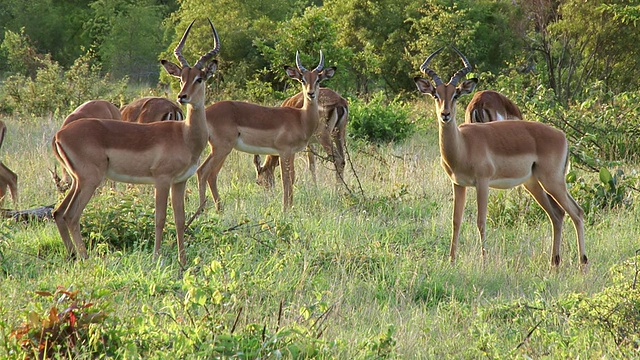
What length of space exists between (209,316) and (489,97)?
593cm

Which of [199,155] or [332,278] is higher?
[199,155]

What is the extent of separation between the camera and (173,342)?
3.70m

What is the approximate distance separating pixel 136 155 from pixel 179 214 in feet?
1.78

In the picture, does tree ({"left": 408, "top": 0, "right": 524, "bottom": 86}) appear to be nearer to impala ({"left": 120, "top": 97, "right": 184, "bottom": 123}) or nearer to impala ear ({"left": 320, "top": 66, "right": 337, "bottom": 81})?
impala ear ({"left": 320, "top": 66, "right": 337, "bottom": 81})

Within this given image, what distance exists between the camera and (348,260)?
5.82m

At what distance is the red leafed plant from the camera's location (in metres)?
3.68

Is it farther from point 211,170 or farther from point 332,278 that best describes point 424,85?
point 211,170

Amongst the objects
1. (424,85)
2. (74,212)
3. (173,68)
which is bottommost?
(74,212)

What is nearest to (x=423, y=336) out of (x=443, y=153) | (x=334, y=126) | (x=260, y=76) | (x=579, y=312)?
(x=579, y=312)

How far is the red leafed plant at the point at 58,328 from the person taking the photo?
3.68 m

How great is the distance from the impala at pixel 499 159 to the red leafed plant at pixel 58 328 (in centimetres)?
313

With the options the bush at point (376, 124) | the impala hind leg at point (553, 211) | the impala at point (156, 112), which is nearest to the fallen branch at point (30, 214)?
the impala at point (156, 112)

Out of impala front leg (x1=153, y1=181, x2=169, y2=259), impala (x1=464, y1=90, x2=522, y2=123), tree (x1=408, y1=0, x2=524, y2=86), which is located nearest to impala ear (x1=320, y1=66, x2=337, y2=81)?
impala (x1=464, y1=90, x2=522, y2=123)

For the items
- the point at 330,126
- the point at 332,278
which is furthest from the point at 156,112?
the point at 332,278
